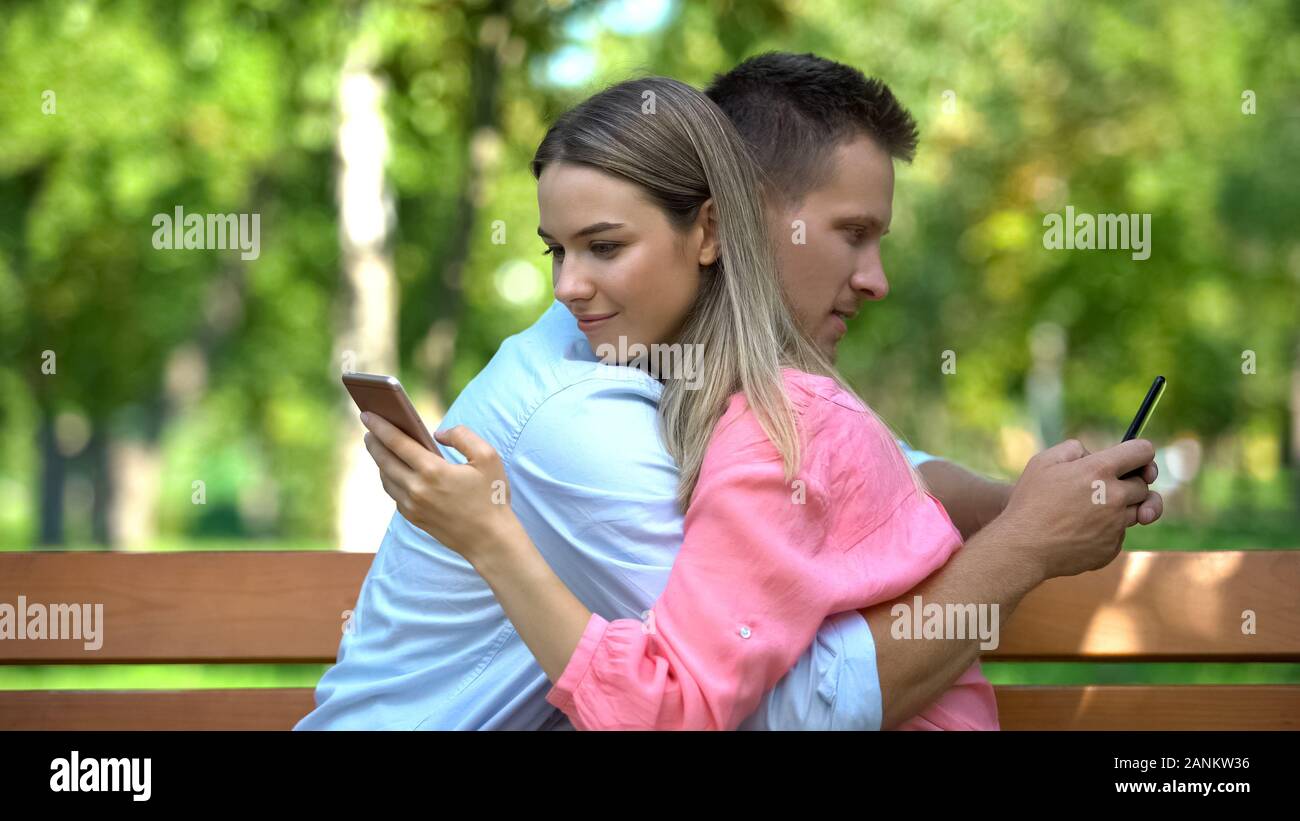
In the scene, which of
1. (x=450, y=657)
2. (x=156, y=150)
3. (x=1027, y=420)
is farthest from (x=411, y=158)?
(x=1027, y=420)

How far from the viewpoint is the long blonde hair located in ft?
7.93

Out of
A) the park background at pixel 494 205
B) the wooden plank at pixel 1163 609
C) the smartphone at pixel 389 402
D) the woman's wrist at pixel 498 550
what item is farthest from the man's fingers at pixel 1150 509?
the park background at pixel 494 205

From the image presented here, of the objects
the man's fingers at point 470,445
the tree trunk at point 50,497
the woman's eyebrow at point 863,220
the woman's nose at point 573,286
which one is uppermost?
the woman's eyebrow at point 863,220

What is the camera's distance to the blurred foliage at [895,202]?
Answer: 42.2ft

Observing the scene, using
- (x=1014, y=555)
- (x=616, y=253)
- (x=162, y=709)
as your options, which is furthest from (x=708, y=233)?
(x=162, y=709)

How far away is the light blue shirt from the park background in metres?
4.52

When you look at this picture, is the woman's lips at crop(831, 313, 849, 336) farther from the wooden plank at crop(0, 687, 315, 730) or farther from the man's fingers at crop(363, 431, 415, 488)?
the wooden plank at crop(0, 687, 315, 730)

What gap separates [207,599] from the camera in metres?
3.38

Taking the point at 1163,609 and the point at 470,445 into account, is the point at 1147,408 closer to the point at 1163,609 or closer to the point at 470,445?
the point at 1163,609

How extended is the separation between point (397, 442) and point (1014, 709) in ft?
5.79

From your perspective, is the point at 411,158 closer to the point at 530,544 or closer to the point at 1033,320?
the point at 1033,320

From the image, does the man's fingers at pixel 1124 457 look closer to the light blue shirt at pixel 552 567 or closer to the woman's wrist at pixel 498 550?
the light blue shirt at pixel 552 567

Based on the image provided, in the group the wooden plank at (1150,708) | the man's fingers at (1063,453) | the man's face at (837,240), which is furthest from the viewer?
the wooden plank at (1150,708)

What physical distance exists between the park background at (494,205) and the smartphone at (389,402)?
15.6 feet
